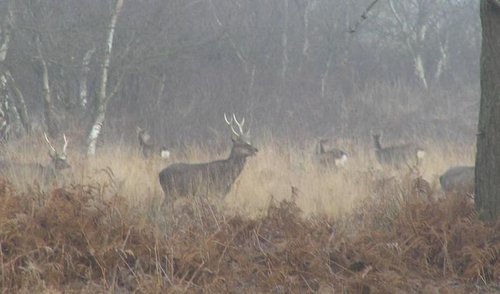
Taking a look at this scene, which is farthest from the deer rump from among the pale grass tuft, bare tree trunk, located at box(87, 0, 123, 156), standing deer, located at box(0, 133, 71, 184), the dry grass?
bare tree trunk, located at box(87, 0, 123, 156)

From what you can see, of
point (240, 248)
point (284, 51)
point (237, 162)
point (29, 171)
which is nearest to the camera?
point (240, 248)

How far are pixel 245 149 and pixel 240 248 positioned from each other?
6804 mm

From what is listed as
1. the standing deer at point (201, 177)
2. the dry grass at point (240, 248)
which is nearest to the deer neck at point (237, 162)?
the standing deer at point (201, 177)

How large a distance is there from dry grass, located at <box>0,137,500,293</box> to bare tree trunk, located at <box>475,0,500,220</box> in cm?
20

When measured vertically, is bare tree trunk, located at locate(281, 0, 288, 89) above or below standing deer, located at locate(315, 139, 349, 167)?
above

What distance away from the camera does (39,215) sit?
6773 mm

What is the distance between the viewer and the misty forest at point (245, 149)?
6.27 meters

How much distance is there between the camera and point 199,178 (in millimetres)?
11547

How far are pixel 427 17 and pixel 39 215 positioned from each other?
1157 inches

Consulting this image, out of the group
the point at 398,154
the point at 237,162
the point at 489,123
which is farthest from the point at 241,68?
the point at 489,123

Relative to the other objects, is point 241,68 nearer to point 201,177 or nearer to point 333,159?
point 333,159

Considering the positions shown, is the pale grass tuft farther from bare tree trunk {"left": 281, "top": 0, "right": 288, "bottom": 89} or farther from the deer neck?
bare tree trunk {"left": 281, "top": 0, "right": 288, "bottom": 89}

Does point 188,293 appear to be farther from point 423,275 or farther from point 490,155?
point 490,155

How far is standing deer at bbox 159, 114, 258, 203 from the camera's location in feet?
36.2
